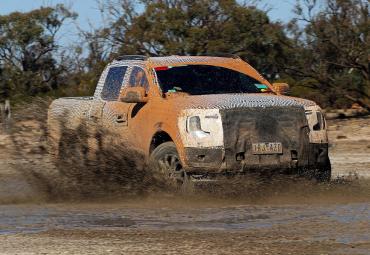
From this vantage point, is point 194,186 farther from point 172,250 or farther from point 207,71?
point 172,250

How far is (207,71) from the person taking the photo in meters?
12.1

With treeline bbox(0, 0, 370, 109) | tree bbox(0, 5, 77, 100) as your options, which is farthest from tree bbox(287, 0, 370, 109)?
tree bbox(0, 5, 77, 100)

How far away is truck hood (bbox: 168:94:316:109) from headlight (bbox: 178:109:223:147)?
9 cm

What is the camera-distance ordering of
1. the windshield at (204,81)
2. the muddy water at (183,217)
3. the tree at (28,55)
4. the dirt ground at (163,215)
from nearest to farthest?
1. the dirt ground at (163,215)
2. the muddy water at (183,217)
3. the windshield at (204,81)
4. the tree at (28,55)

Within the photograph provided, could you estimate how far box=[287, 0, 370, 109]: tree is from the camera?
26.3 metres

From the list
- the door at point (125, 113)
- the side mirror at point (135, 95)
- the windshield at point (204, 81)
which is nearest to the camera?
the side mirror at point (135, 95)

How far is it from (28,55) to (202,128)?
29005 millimetres

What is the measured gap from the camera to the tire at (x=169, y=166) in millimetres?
10758

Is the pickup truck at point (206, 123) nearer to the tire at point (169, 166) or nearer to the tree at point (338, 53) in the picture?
the tire at point (169, 166)

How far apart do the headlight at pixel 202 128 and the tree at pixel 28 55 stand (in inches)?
1060

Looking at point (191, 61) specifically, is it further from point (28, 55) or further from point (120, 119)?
point (28, 55)

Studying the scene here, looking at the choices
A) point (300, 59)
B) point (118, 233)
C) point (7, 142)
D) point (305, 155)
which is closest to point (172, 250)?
point (118, 233)

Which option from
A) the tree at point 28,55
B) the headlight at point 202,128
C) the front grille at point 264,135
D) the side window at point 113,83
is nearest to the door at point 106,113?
the side window at point 113,83

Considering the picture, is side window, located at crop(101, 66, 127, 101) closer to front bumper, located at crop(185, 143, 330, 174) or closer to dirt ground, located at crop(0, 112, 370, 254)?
dirt ground, located at crop(0, 112, 370, 254)
